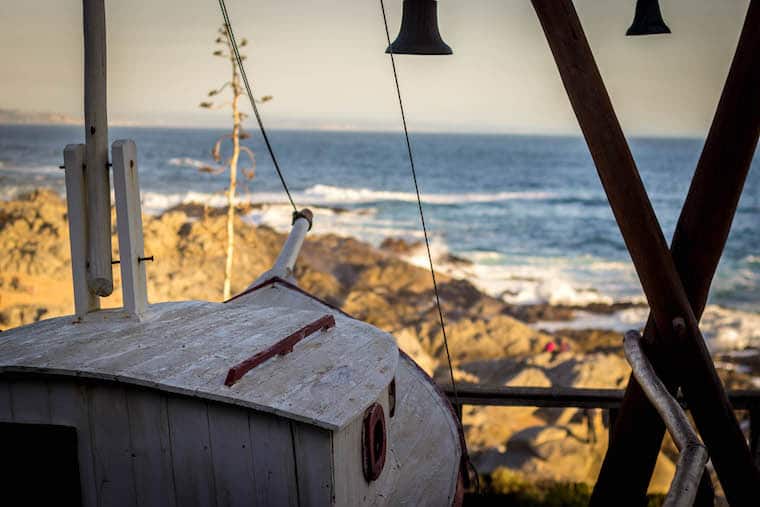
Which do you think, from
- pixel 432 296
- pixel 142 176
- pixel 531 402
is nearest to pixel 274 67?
pixel 142 176

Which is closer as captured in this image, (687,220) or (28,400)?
(28,400)

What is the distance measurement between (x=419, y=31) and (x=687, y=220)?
178cm

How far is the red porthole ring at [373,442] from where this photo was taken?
3.85m

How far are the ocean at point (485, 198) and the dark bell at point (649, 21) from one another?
14.6 metres

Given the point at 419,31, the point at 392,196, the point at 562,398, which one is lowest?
the point at 392,196

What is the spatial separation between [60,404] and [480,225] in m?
40.3

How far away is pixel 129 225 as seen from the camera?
4.11 meters

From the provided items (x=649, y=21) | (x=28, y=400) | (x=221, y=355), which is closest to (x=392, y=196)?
(x=649, y=21)

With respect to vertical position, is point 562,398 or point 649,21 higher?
point 649,21

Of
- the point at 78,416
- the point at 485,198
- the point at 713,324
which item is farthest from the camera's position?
the point at 485,198

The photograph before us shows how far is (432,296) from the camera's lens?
83.3 ft

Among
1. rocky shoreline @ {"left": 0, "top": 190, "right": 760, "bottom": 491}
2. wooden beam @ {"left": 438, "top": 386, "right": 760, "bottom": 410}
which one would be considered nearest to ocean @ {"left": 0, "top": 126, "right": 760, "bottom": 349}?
rocky shoreline @ {"left": 0, "top": 190, "right": 760, "bottom": 491}

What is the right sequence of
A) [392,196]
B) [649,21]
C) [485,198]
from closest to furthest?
[649,21] → [392,196] → [485,198]

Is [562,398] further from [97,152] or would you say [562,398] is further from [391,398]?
[97,152]
